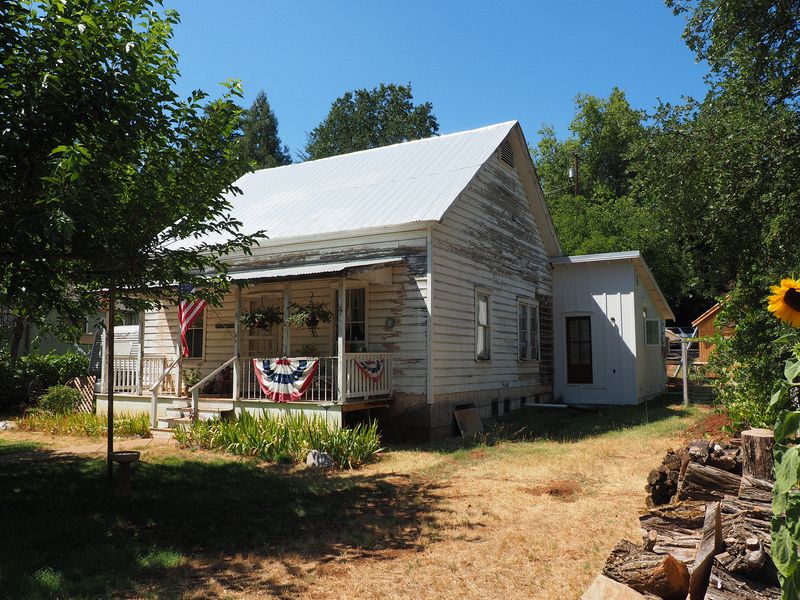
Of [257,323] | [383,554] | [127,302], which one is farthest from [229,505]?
[257,323]

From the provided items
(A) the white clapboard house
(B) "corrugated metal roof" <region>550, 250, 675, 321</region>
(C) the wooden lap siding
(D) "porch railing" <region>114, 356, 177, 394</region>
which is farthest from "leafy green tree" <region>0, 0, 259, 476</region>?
(B) "corrugated metal roof" <region>550, 250, 675, 321</region>

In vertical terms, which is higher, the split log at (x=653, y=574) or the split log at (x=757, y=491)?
the split log at (x=757, y=491)

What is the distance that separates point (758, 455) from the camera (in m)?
6.00

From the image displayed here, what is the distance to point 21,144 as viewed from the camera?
684 cm

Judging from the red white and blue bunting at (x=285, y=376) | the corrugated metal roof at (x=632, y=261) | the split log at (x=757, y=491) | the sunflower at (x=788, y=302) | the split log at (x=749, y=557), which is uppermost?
the corrugated metal roof at (x=632, y=261)

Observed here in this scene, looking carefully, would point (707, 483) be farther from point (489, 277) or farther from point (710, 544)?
point (489, 277)

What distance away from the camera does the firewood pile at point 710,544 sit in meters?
4.43

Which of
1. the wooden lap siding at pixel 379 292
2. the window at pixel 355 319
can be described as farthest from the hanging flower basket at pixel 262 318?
the window at pixel 355 319

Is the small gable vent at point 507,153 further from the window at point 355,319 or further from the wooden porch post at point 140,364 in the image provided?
the wooden porch post at point 140,364

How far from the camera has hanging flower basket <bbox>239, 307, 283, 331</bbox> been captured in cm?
1477

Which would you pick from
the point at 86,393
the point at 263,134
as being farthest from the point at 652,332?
the point at 263,134

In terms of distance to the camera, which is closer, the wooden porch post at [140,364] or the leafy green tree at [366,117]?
the wooden porch post at [140,364]

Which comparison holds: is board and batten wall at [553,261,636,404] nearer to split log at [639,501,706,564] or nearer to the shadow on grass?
the shadow on grass

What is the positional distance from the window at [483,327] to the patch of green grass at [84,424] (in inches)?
308
